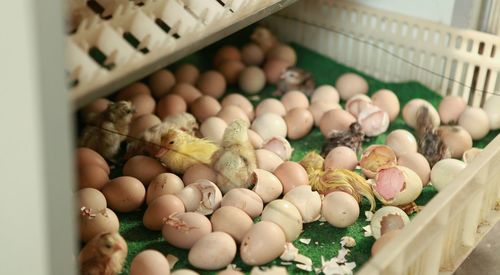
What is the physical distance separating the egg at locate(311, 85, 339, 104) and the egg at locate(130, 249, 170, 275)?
2.36 ft

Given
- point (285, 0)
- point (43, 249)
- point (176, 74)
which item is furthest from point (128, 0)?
point (176, 74)

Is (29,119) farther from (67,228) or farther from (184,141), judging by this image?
(184,141)

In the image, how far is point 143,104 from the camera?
64.4 inches

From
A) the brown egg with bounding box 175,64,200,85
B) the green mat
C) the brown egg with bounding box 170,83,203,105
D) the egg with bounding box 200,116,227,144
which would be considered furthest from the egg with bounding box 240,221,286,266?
the brown egg with bounding box 175,64,200,85

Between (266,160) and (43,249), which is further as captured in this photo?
(266,160)

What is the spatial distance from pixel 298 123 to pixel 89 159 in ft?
1.49

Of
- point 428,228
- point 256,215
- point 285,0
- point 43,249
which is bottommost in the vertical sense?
point 256,215

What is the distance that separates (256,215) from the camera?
1.30 m

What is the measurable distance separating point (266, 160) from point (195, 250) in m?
0.31

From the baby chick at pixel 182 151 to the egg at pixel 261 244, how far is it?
0.25 meters

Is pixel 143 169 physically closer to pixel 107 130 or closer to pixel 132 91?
pixel 107 130

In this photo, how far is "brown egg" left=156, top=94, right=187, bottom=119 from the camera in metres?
1.62

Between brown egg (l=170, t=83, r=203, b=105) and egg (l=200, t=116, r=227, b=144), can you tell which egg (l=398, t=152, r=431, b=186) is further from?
brown egg (l=170, t=83, r=203, b=105)

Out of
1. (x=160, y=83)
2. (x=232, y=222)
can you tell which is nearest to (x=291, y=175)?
(x=232, y=222)
